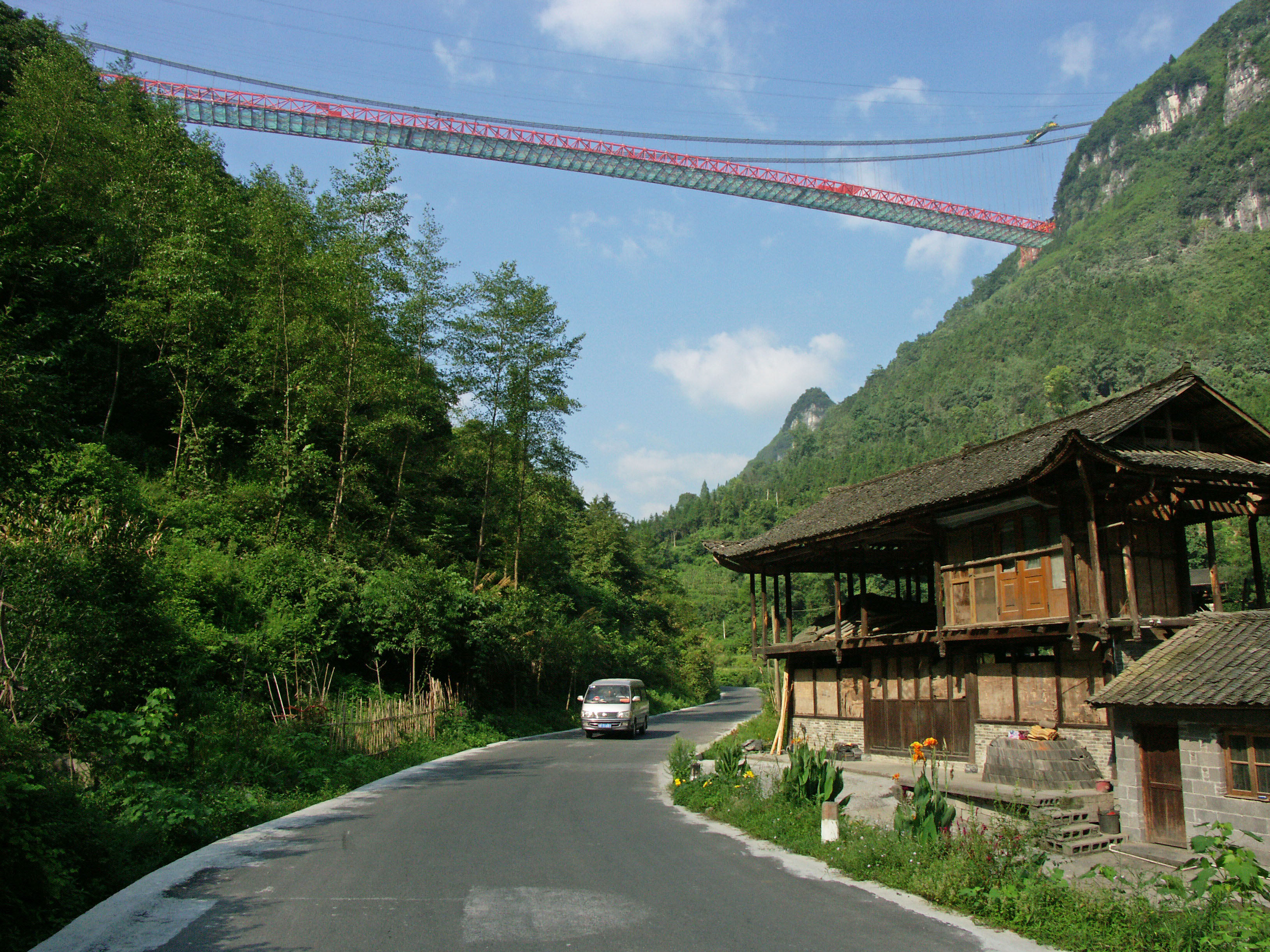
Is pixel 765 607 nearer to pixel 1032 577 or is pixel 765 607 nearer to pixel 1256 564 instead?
pixel 1032 577

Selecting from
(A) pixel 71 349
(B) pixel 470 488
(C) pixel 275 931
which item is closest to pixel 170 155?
(A) pixel 71 349

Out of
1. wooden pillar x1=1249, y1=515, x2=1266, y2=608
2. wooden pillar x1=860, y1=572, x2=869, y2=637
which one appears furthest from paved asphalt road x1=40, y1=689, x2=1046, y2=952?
wooden pillar x1=1249, y1=515, x2=1266, y2=608

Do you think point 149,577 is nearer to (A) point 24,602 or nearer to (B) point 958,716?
(A) point 24,602

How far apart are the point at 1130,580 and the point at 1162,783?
10.8 feet

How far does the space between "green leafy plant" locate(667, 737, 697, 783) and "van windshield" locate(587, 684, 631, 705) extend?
1090 centimetres

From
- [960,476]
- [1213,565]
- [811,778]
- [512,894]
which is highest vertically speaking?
[960,476]

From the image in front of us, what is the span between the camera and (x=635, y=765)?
19734mm

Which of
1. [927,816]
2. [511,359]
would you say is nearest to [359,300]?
[511,359]

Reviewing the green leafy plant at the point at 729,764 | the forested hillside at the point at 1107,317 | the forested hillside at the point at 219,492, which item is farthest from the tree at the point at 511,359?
the forested hillside at the point at 1107,317

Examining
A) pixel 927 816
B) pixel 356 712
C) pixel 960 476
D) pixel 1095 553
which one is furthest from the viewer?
pixel 356 712

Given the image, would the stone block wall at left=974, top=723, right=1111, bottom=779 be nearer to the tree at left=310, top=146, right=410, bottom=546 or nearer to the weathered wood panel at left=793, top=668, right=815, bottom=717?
the weathered wood panel at left=793, top=668, right=815, bottom=717

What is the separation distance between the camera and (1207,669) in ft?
37.0

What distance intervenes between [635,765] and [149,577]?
1161 cm

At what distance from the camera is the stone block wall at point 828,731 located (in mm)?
21141
